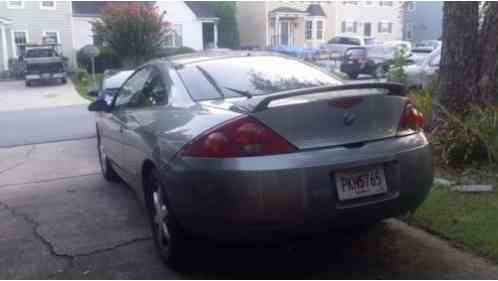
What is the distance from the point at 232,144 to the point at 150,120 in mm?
1175

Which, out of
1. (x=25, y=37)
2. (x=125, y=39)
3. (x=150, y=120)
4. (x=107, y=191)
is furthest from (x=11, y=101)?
(x=150, y=120)

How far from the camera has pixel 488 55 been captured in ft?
19.9

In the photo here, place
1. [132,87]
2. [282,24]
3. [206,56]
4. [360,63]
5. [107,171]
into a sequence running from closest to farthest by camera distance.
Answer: [206,56]
[132,87]
[107,171]
[360,63]
[282,24]

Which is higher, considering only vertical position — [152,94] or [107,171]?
[152,94]


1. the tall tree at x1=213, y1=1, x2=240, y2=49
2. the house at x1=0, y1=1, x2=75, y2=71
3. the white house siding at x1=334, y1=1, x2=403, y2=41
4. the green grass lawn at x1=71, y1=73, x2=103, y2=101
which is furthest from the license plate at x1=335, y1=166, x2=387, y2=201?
the white house siding at x1=334, y1=1, x2=403, y2=41

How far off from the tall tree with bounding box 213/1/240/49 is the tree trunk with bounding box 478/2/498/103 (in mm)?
32687

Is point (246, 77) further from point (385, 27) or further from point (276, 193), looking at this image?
point (385, 27)

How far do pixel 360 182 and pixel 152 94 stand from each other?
200cm

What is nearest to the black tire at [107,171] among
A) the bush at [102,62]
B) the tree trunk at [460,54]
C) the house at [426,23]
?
the tree trunk at [460,54]

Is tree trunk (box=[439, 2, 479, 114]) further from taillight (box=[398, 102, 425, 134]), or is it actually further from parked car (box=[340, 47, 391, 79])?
parked car (box=[340, 47, 391, 79])

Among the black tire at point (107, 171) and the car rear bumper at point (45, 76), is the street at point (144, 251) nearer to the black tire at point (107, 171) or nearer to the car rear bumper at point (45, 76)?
the black tire at point (107, 171)

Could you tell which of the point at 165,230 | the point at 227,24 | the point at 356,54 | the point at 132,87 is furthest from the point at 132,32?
the point at 227,24

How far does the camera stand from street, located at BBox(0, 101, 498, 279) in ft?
11.6

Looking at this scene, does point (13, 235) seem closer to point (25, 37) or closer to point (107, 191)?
point (107, 191)
